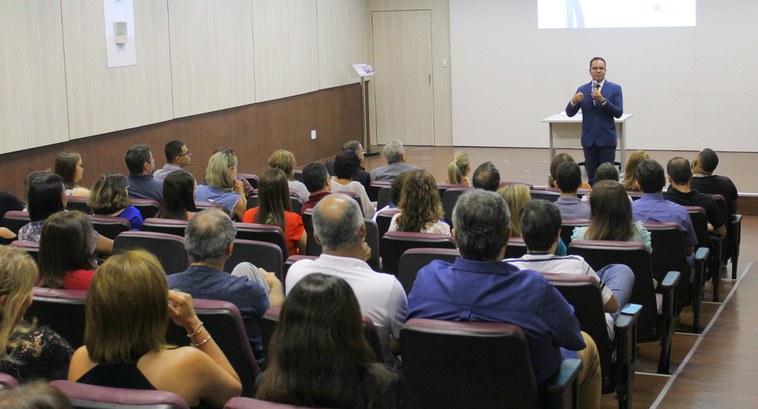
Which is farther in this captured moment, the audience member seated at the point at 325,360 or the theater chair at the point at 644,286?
the theater chair at the point at 644,286

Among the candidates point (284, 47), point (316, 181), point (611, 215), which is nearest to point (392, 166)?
point (316, 181)

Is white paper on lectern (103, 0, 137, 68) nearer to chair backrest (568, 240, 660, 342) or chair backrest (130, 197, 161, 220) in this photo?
chair backrest (130, 197, 161, 220)

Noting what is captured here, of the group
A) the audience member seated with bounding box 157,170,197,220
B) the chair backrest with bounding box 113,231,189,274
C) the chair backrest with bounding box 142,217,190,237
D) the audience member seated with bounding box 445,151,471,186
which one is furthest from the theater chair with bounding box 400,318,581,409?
the audience member seated with bounding box 445,151,471,186

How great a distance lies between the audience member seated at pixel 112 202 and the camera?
5543mm

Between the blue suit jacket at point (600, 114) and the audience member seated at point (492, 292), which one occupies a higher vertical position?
A: the blue suit jacket at point (600, 114)

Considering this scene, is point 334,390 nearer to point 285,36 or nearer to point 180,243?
point 180,243

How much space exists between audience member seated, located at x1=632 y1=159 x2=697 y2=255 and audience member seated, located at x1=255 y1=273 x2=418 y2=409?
11.6 ft

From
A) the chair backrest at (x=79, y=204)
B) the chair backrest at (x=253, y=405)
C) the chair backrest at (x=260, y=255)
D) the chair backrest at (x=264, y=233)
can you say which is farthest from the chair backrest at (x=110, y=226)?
the chair backrest at (x=253, y=405)

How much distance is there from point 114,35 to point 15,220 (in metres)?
4.25

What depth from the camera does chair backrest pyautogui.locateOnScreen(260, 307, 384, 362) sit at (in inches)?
110

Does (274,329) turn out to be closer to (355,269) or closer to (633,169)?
(355,269)

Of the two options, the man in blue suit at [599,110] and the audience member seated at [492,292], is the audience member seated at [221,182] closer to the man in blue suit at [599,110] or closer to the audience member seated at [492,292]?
the audience member seated at [492,292]

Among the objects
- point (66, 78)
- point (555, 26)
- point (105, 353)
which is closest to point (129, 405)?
point (105, 353)

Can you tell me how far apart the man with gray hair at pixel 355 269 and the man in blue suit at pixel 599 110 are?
20.5ft
